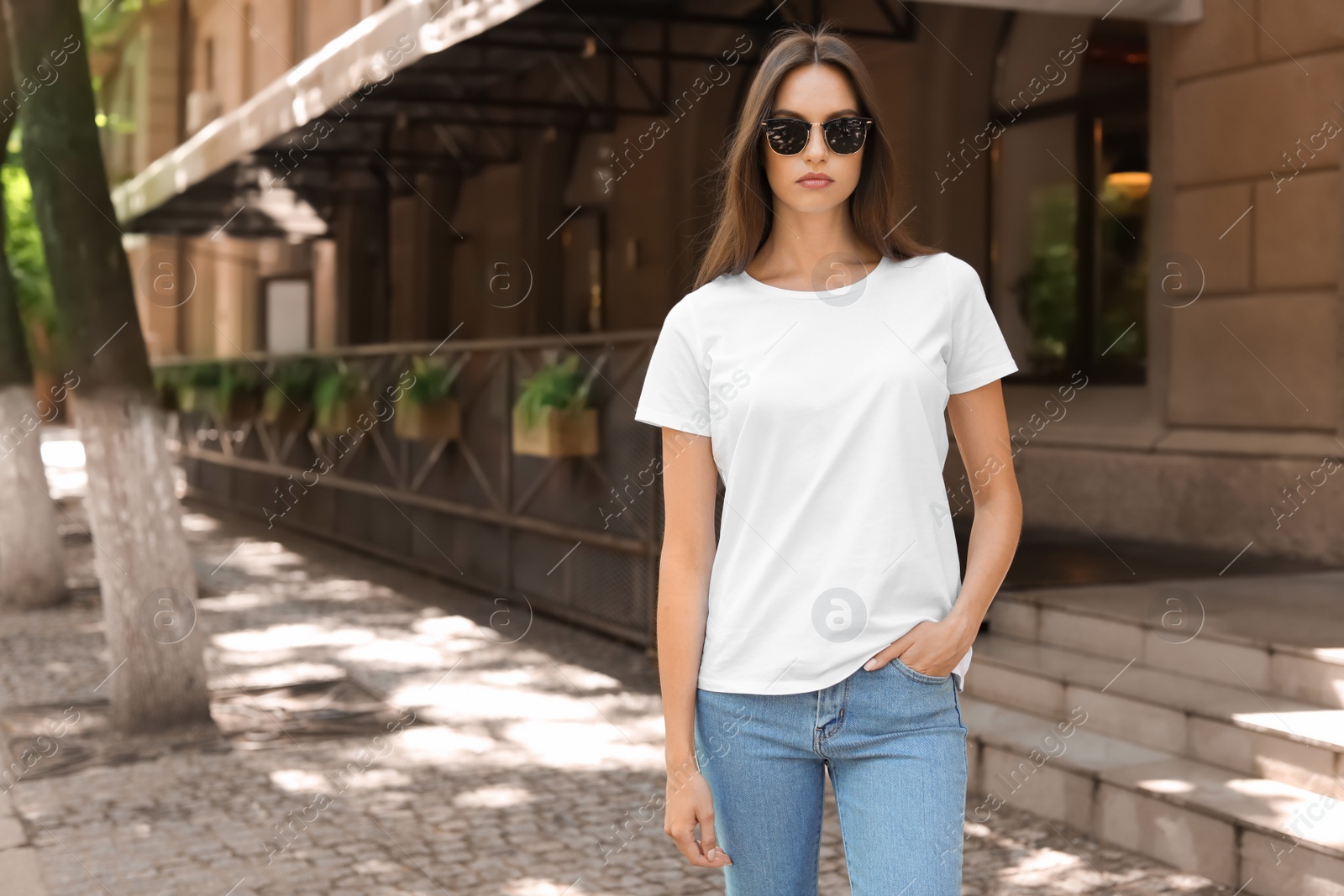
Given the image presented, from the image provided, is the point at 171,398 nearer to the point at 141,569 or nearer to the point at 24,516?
the point at 24,516

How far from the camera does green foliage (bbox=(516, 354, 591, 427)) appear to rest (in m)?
8.80

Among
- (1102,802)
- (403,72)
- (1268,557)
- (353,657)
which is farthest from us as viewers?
(403,72)

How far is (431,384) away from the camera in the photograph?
10.9 metres

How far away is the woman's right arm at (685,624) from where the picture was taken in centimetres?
215

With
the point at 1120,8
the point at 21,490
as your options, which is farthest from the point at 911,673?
the point at 21,490

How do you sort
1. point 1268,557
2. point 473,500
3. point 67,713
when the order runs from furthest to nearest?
point 473,500 < point 1268,557 < point 67,713

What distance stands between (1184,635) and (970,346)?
3853 millimetres

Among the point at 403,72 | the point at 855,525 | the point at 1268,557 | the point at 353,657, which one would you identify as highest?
the point at 403,72

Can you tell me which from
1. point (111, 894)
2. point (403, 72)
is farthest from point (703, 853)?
point (403, 72)

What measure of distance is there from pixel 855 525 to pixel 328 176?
1776 centimetres

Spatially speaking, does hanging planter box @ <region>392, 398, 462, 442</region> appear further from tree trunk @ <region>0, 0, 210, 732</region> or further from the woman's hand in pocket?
the woman's hand in pocket

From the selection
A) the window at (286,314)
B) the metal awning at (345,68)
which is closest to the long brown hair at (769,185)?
the metal awning at (345,68)

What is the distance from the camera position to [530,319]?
16969 mm

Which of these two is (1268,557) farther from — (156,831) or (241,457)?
(241,457)
